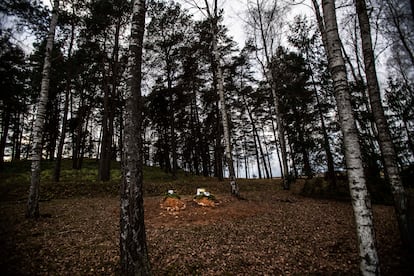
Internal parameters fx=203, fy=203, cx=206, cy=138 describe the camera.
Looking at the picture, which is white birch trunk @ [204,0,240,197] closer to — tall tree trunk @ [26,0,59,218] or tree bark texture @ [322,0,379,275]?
tree bark texture @ [322,0,379,275]

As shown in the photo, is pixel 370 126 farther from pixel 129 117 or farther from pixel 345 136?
pixel 129 117

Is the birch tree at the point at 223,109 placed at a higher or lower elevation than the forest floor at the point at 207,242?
higher

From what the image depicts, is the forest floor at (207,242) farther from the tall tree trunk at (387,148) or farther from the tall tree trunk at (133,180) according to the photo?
the tall tree trunk at (133,180)

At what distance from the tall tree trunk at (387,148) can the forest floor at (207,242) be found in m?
0.53

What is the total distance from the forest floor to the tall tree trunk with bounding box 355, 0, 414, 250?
529 mm

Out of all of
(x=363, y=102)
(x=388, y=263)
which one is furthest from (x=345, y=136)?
(x=363, y=102)

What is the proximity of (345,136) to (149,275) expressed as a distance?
3.89 m

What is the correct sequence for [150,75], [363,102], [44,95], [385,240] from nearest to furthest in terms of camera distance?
1. [385,240]
2. [44,95]
3. [363,102]
4. [150,75]

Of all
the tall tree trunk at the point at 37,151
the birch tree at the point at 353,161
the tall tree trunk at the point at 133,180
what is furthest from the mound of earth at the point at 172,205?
the birch tree at the point at 353,161

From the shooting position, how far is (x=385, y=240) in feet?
16.5

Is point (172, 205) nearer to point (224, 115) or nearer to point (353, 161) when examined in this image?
point (224, 115)

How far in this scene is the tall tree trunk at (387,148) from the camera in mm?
4457

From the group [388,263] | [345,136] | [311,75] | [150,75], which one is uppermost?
[150,75]

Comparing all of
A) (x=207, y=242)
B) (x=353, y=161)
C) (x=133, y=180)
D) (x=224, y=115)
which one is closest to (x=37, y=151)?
(x=133, y=180)
